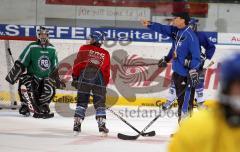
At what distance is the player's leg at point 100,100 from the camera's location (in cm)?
659

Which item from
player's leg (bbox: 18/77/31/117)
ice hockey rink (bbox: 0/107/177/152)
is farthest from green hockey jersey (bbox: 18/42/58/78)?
ice hockey rink (bbox: 0/107/177/152)

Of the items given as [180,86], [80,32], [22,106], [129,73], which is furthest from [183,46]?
[80,32]

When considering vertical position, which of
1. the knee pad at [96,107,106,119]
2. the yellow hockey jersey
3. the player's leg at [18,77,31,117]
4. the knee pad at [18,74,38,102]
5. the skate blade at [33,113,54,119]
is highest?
the yellow hockey jersey

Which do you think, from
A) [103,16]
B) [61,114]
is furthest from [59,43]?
[103,16]

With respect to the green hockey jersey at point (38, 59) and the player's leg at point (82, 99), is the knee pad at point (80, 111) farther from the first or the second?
the green hockey jersey at point (38, 59)

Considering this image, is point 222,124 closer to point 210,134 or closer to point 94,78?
point 210,134

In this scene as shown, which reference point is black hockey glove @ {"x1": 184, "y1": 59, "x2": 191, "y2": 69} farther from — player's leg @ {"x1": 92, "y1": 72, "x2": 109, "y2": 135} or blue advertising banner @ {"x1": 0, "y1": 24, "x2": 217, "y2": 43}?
blue advertising banner @ {"x1": 0, "y1": 24, "x2": 217, "y2": 43}

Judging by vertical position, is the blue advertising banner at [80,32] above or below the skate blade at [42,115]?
above

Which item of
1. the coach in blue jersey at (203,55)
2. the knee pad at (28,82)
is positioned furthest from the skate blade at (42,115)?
the coach in blue jersey at (203,55)

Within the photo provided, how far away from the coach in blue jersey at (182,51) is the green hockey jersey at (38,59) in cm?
214

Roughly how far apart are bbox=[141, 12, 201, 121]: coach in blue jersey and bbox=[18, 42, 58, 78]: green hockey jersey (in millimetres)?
2138

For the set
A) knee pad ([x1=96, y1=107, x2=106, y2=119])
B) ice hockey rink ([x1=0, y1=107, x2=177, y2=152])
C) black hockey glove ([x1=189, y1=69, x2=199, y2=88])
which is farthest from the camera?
knee pad ([x1=96, y1=107, x2=106, y2=119])

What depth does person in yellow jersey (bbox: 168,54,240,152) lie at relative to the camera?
1558mm

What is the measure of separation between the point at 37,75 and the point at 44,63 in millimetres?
214
